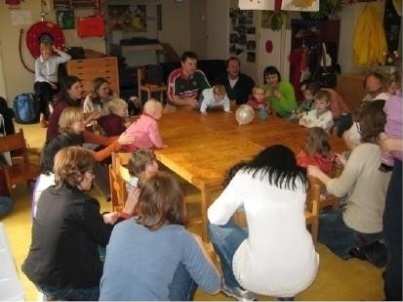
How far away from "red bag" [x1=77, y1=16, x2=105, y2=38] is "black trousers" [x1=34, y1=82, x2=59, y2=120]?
1.25 meters

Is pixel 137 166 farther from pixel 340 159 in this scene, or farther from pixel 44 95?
pixel 44 95

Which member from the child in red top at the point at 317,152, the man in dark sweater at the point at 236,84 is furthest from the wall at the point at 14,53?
the child in red top at the point at 317,152

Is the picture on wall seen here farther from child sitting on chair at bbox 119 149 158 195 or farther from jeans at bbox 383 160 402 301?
jeans at bbox 383 160 402 301

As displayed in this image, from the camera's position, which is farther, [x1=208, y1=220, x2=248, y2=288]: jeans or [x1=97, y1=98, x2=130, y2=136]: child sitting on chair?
[x1=97, y1=98, x2=130, y2=136]: child sitting on chair

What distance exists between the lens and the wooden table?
305 cm

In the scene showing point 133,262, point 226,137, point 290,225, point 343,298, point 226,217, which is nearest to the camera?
point 133,262

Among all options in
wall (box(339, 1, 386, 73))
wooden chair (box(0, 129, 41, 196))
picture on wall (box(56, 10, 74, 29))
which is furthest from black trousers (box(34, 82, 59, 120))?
wall (box(339, 1, 386, 73))

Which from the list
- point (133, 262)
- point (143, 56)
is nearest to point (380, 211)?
point (133, 262)

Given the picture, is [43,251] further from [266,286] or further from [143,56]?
[143,56]

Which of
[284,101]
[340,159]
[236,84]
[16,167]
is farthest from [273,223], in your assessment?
[236,84]

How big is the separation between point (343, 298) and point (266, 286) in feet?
2.56

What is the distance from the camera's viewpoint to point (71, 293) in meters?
2.19

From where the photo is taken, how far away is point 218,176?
2969 mm

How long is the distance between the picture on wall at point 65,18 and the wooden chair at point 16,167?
3.86 meters
